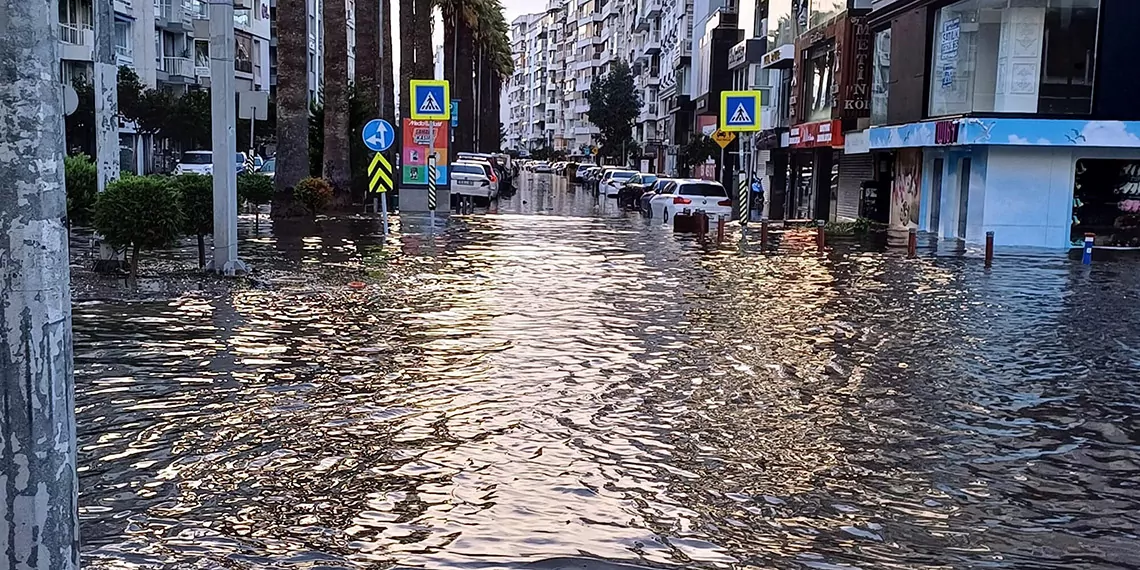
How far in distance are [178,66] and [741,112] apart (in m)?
52.1

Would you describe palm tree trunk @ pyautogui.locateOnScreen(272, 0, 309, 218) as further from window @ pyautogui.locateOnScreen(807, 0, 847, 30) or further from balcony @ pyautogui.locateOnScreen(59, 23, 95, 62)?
balcony @ pyautogui.locateOnScreen(59, 23, 95, 62)

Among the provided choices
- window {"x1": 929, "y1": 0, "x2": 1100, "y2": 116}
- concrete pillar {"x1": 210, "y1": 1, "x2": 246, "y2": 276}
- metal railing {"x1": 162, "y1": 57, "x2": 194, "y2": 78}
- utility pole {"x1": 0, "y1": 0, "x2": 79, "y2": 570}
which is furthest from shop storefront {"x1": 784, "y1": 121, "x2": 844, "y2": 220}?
metal railing {"x1": 162, "y1": 57, "x2": 194, "y2": 78}

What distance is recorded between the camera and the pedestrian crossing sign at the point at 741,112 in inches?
1241

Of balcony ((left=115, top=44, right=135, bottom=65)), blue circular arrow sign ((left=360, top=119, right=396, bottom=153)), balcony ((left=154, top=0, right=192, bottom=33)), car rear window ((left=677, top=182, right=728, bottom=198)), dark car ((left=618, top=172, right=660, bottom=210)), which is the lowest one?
dark car ((left=618, top=172, right=660, bottom=210))

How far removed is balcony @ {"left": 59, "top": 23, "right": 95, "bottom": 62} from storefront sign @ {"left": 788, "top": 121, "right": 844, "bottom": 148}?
33.6 metres

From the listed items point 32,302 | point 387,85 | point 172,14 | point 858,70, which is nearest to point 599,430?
point 32,302

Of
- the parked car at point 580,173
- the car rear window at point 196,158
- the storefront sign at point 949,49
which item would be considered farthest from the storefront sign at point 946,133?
→ the parked car at point 580,173

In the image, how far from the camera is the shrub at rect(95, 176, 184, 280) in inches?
616

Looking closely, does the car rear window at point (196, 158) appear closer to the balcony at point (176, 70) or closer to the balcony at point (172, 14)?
the balcony at point (172, 14)

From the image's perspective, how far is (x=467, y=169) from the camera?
4594 cm

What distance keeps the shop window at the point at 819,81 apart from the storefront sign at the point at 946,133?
35.6ft

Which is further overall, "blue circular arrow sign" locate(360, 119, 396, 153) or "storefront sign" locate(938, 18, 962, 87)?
"storefront sign" locate(938, 18, 962, 87)

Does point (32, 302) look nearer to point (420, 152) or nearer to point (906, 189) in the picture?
point (420, 152)

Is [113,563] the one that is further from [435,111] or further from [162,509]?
[435,111]
